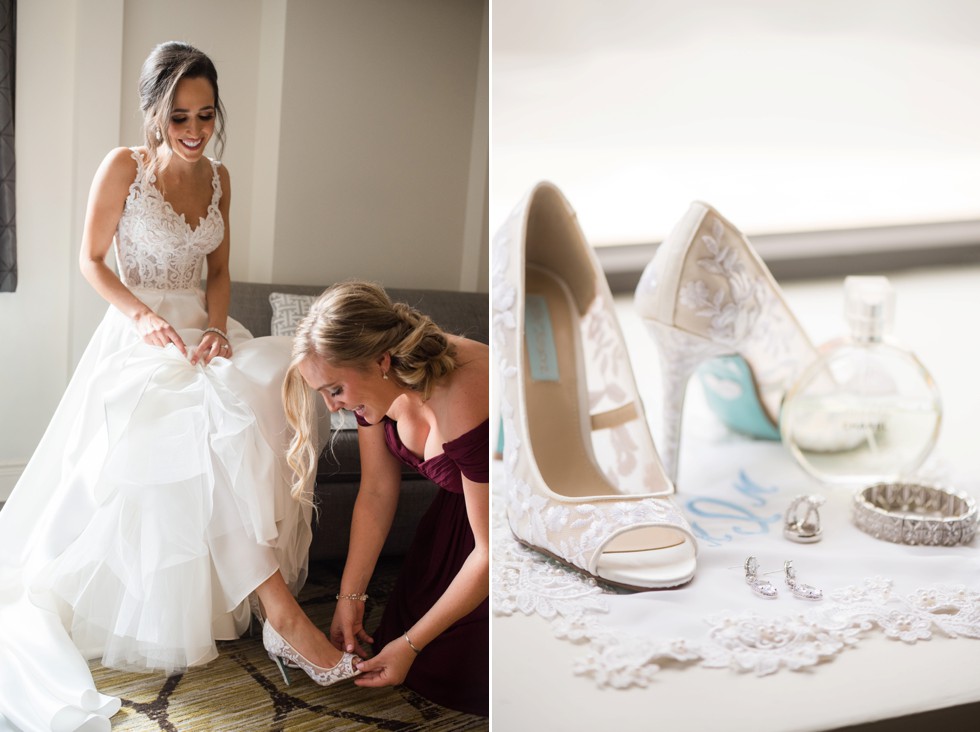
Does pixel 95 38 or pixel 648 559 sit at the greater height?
pixel 95 38

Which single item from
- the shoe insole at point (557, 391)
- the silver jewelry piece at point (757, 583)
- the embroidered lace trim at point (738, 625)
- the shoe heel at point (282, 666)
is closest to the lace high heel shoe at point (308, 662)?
the shoe heel at point (282, 666)

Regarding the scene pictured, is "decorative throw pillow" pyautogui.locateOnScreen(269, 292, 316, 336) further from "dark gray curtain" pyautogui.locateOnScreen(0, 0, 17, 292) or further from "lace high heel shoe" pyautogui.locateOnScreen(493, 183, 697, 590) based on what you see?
"lace high heel shoe" pyautogui.locateOnScreen(493, 183, 697, 590)

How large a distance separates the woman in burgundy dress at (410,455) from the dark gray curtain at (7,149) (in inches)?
46.1

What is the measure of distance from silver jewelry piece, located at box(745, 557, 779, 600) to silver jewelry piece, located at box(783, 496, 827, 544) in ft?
0.34

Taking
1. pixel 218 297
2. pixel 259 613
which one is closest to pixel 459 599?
pixel 259 613

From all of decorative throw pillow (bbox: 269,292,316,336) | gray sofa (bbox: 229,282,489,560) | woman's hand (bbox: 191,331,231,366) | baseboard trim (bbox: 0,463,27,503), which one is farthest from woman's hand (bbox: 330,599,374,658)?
baseboard trim (bbox: 0,463,27,503)

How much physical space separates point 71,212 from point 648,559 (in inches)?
74.9

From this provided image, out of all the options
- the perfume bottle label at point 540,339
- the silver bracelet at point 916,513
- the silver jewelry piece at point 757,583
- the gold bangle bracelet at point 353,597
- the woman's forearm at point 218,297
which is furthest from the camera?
the woman's forearm at point 218,297

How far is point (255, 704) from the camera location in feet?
3.80

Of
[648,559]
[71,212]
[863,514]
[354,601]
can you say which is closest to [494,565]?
[648,559]

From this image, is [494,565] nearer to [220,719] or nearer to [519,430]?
[519,430]

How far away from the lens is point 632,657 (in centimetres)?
51

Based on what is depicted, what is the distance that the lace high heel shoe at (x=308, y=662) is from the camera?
1152 mm

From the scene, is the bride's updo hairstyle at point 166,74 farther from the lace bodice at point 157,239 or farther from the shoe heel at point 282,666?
the shoe heel at point 282,666
